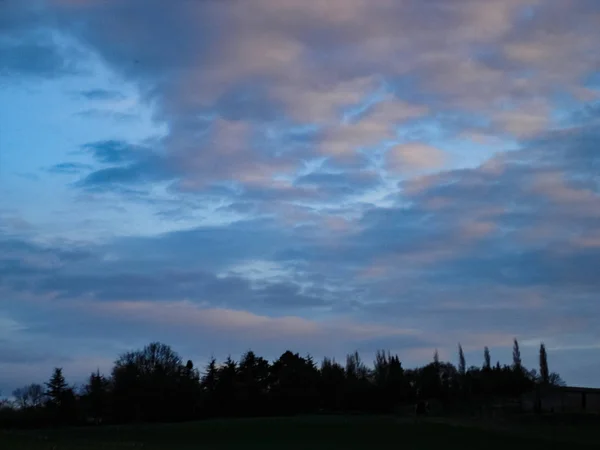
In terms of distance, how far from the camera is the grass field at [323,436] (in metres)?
57.6

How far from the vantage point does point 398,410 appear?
108m

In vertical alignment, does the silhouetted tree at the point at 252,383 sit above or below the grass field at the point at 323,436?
above

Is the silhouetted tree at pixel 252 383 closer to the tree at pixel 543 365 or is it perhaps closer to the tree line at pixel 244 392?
the tree line at pixel 244 392

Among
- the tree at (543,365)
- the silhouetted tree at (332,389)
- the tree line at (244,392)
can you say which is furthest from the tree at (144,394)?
the tree at (543,365)

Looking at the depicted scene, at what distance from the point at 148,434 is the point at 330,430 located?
659 inches

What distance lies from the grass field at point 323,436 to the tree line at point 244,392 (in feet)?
75.4

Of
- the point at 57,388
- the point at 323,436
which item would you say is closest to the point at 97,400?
the point at 57,388

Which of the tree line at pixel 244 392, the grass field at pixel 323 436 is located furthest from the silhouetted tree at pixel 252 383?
the grass field at pixel 323 436

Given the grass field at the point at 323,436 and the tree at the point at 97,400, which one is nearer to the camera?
the grass field at the point at 323,436

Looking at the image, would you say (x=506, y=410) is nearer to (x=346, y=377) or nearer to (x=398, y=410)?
(x=398, y=410)

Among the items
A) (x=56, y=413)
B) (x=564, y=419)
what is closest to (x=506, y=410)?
(x=564, y=419)

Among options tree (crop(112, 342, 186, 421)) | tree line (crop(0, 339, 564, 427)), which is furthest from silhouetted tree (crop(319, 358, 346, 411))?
tree (crop(112, 342, 186, 421))

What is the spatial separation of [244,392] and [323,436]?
46.8 m

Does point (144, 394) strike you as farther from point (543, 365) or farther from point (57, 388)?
point (543, 365)
